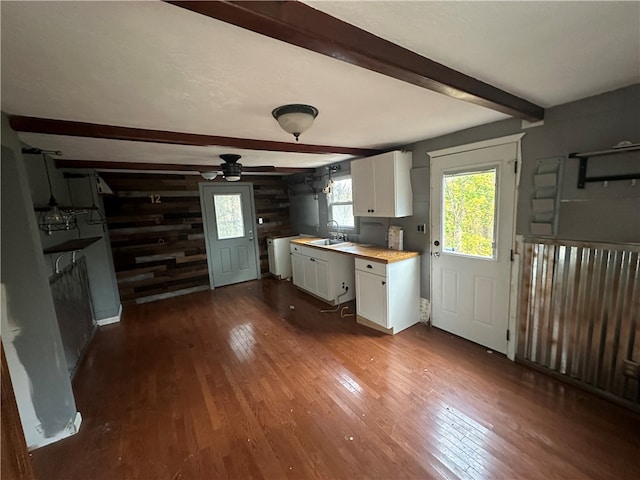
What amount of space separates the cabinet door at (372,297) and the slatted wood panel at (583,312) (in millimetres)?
1209

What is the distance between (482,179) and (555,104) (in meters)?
0.71

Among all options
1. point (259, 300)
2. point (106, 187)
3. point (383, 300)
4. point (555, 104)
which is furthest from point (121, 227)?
point (555, 104)

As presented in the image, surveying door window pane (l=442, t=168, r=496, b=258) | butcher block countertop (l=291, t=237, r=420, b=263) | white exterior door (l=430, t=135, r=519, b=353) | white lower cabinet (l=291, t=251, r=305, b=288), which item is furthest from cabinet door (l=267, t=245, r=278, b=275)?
door window pane (l=442, t=168, r=496, b=258)

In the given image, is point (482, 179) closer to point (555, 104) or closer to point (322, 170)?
point (555, 104)

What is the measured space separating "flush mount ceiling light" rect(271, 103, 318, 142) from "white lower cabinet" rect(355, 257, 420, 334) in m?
1.70

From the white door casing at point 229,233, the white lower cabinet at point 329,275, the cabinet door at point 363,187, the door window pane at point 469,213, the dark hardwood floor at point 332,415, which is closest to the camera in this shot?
the dark hardwood floor at point 332,415

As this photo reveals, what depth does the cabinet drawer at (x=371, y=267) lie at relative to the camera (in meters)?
2.84

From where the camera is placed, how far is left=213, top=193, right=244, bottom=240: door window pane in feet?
16.3

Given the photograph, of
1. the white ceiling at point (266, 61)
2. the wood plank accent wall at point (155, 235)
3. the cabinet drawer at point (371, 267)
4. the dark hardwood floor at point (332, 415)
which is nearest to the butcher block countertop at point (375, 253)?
the cabinet drawer at point (371, 267)

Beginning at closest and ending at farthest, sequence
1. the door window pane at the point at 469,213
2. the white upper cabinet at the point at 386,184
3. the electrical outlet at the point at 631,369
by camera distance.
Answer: the electrical outlet at the point at 631,369 < the door window pane at the point at 469,213 < the white upper cabinet at the point at 386,184

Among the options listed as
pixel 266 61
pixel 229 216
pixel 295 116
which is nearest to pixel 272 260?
pixel 229 216

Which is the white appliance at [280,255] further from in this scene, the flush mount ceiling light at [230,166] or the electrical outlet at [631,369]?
the electrical outlet at [631,369]

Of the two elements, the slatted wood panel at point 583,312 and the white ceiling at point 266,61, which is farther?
the slatted wood panel at point 583,312

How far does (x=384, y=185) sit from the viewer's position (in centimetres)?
309
